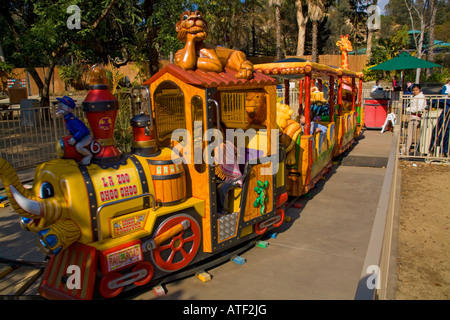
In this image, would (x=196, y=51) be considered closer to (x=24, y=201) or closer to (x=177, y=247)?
(x=177, y=247)

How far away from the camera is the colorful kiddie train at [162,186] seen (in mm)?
3354

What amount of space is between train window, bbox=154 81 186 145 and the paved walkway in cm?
200

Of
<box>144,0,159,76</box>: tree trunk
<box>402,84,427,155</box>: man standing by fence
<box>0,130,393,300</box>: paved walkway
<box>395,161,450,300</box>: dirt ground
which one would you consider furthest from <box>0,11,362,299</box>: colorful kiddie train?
<box>144,0,159,76</box>: tree trunk

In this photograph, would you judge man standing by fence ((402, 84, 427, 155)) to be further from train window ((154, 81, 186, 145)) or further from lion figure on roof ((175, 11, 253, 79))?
train window ((154, 81, 186, 145))

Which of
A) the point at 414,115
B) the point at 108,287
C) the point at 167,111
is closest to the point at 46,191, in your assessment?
the point at 108,287

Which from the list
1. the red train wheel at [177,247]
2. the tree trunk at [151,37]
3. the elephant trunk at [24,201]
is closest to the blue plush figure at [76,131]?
the elephant trunk at [24,201]

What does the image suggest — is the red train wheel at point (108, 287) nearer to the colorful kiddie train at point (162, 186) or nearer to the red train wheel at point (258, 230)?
the colorful kiddie train at point (162, 186)

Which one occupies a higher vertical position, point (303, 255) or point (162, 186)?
point (162, 186)

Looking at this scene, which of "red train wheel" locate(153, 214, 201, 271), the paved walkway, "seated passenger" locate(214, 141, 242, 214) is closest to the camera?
"red train wheel" locate(153, 214, 201, 271)

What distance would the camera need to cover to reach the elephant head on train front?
3.13m

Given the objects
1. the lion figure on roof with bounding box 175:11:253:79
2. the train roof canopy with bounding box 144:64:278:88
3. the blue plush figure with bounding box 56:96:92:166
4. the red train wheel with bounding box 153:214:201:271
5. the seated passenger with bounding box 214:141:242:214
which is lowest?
the red train wheel with bounding box 153:214:201:271

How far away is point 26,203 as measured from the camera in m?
3.15

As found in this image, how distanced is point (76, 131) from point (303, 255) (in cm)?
343

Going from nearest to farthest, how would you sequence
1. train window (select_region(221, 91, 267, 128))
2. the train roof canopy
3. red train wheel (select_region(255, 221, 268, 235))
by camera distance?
the train roof canopy, red train wheel (select_region(255, 221, 268, 235)), train window (select_region(221, 91, 267, 128))
